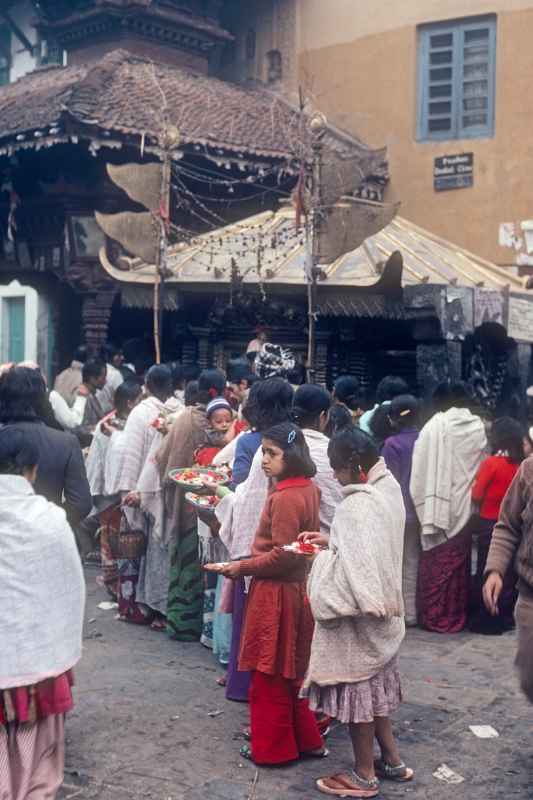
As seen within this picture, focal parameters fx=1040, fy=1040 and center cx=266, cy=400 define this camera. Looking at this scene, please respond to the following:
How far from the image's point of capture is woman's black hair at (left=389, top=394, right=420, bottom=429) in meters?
7.82

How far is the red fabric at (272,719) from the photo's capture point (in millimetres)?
5031

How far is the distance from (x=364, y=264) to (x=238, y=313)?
1.65 m

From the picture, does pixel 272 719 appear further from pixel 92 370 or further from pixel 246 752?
pixel 92 370

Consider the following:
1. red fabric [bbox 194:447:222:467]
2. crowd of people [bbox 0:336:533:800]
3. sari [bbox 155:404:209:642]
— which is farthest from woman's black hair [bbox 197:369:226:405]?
red fabric [bbox 194:447:222:467]

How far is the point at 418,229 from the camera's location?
1352 cm

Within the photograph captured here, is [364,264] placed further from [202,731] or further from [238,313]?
[202,731]

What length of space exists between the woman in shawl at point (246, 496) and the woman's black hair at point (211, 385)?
44.0 inches

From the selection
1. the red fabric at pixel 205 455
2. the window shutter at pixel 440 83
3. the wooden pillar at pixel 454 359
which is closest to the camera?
the red fabric at pixel 205 455

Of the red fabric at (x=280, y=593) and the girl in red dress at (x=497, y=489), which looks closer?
the red fabric at (x=280, y=593)

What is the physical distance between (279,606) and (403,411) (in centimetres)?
308

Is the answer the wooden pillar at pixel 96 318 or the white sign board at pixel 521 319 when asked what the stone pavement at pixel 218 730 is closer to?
the white sign board at pixel 521 319

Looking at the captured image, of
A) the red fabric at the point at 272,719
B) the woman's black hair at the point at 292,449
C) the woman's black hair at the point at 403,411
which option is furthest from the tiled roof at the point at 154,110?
the red fabric at the point at 272,719

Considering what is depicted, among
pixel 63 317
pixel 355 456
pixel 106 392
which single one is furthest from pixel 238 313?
pixel 355 456

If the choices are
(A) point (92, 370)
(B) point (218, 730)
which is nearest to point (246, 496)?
(B) point (218, 730)
